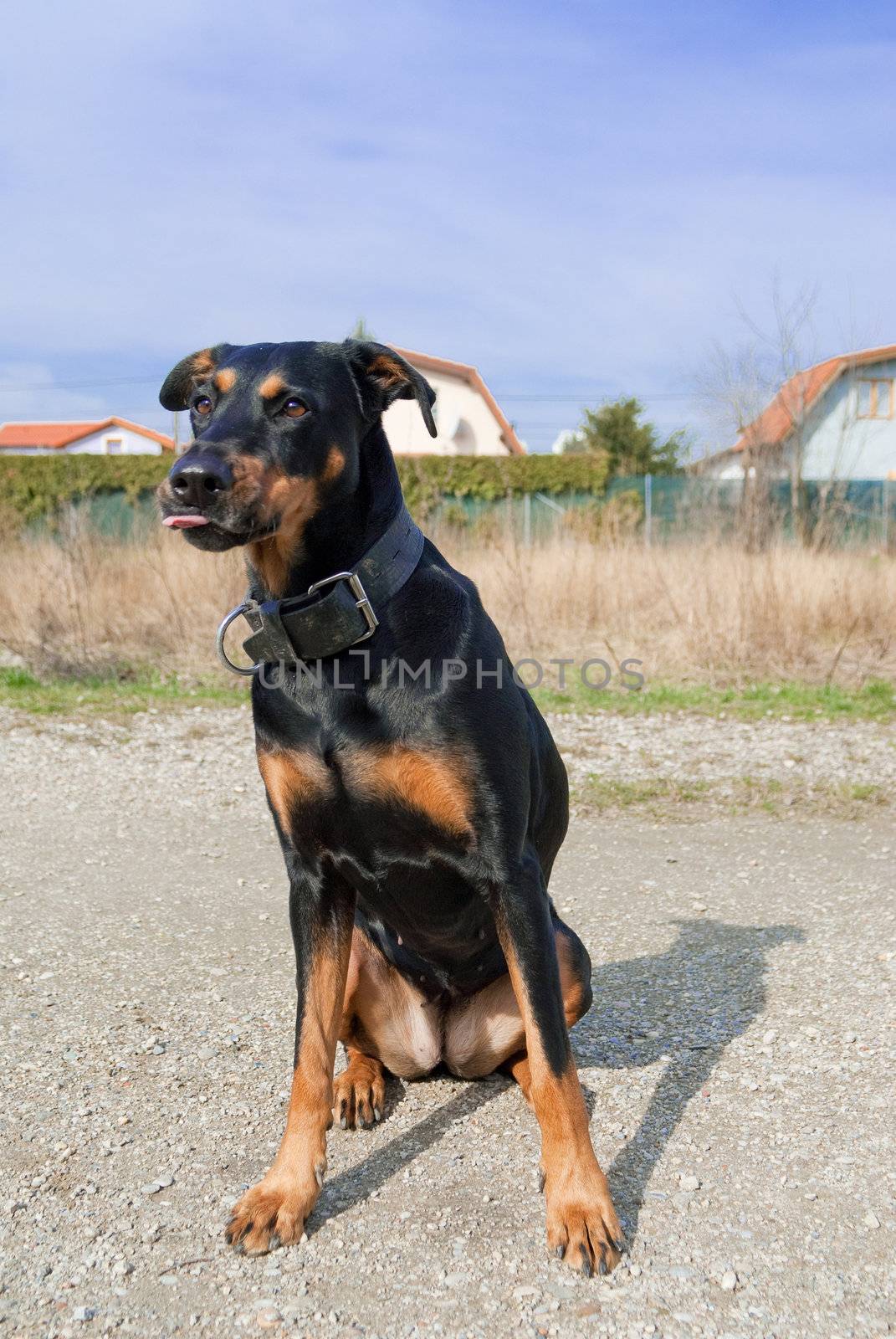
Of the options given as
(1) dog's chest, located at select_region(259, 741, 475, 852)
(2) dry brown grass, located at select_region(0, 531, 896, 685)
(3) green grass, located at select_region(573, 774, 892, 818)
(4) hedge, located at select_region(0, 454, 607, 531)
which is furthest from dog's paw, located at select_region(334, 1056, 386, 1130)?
(4) hedge, located at select_region(0, 454, 607, 531)

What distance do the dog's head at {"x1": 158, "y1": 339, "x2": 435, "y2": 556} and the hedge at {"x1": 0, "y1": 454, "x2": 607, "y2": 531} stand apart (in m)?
Result: 13.2

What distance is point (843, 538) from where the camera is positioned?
39.3 feet

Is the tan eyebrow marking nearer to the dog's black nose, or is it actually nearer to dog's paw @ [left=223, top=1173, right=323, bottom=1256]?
the dog's black nose

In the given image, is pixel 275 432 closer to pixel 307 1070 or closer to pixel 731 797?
pixel 307 1070

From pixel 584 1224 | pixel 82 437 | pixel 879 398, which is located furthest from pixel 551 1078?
pixel 82 437

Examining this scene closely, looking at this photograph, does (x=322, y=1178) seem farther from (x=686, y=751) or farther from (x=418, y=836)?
(x=686, y=751)

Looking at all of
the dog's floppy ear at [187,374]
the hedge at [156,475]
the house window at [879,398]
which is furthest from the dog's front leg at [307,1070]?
the house window at [879,398]

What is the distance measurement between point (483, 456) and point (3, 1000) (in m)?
18.4

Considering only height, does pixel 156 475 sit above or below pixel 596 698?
above

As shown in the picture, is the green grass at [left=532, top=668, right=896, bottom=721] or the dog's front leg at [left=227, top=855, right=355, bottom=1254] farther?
the green grass at [left=532, top=668, right=896, bottom=721]

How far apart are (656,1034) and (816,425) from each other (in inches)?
841

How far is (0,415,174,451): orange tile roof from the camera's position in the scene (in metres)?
59.9

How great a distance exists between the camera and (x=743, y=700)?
29.0 feet

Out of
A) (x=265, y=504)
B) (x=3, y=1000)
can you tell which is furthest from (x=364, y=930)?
(x=3, y=1000)
